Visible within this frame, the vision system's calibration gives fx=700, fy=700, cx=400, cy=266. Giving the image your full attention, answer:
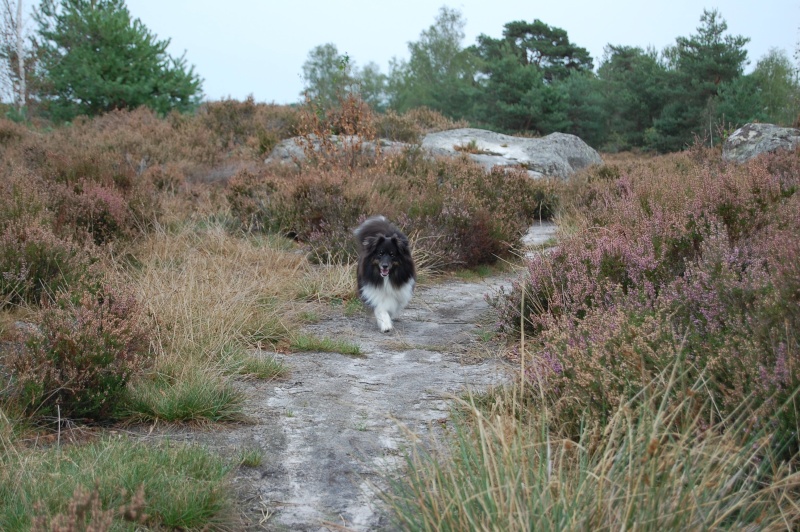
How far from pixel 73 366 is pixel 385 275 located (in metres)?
3.25

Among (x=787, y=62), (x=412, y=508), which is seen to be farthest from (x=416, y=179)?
(x=787, y=62)

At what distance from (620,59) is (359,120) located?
35.6 m

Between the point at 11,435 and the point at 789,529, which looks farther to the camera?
the point at 11,435

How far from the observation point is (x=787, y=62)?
44.8 m

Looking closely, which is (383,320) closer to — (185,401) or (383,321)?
(383,321)

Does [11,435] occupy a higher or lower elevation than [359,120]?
lower

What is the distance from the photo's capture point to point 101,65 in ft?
67.8

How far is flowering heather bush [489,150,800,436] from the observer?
285cm

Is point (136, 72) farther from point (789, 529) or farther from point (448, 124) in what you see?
point (789, 529)

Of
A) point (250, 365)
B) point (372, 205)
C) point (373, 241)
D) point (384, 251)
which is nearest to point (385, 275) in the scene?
point (384, 251)

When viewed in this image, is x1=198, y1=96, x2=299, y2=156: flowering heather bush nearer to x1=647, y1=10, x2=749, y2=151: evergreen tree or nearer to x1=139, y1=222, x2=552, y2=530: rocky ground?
x1=139, y1=222, x2=552, y2=530: rocky ground

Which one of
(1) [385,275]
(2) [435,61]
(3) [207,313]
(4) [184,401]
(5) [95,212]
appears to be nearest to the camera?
(4) [184,401]

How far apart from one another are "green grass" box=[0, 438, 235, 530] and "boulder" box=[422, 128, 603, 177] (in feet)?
42.6

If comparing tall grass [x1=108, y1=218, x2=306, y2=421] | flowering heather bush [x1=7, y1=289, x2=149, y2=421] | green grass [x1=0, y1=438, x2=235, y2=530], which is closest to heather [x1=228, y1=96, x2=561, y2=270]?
tall grass [x1=108, y1=218, x2=306, y2=421]
